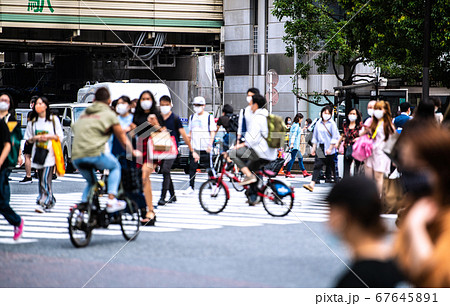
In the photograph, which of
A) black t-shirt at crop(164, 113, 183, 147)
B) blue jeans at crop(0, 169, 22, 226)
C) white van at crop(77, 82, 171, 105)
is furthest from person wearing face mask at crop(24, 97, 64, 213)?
white van at crop(77, 82, 171, 105)

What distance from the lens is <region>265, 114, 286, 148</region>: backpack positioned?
38.3 feet

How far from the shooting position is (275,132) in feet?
38.8

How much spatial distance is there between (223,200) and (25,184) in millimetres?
7887

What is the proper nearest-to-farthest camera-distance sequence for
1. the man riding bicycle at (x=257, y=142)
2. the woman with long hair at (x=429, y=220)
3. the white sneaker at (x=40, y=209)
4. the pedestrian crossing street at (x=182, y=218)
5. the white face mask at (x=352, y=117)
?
the woman with long hair at (x=429, y=220) < the pedestrian crossing street at (x=182, y=218) < the man riding bicycle at (x=257, y=142) < the white sneaker at (x=40, y=209) < the white face mask at (x=352, y=117)

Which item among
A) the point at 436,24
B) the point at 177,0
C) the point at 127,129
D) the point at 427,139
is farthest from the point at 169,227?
the point at 177,0

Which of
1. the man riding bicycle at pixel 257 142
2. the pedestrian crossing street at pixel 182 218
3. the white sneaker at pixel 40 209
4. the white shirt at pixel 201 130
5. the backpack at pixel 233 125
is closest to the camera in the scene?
the pedestrian crossing street at pixel 182 218

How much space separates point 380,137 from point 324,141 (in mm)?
4615

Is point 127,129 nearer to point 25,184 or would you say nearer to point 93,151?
point 93,151

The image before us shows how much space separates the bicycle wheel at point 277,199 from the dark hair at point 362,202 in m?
8.54

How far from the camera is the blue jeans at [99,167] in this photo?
864 centimetres

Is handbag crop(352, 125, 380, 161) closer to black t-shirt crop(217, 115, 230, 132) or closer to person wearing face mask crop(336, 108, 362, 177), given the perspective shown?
person wearing face mask crop(336, 108, 362, 177)

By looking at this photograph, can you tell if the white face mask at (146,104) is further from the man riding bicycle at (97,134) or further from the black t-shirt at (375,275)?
the black t-shirt at (375,275)

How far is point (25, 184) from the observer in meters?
18.0

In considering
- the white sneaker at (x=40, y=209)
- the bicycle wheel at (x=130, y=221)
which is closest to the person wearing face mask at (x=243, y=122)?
the white sneaker at (x=40, y=209)
